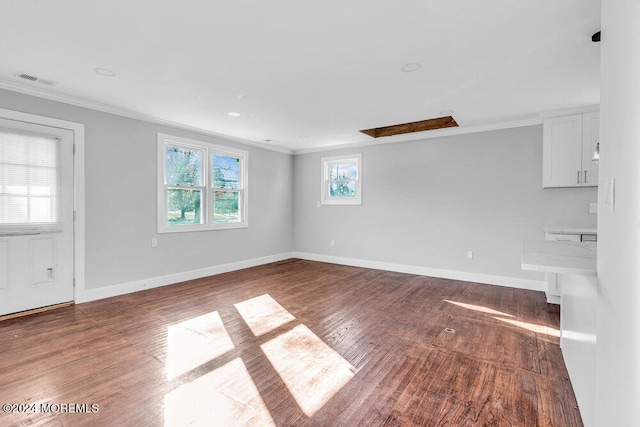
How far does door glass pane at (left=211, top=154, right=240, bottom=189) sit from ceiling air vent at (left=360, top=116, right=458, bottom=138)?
252cm

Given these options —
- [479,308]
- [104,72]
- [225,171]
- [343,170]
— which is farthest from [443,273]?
[104,72]

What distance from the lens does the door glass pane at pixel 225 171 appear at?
5.24 metres

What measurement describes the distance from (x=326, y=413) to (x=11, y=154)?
13.6 feet

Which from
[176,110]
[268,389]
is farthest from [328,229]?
[268,389]

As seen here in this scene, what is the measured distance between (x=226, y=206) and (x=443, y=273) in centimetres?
406

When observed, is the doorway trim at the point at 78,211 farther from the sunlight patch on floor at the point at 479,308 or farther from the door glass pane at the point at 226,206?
the sunlight patch on floor at the point at 479,308

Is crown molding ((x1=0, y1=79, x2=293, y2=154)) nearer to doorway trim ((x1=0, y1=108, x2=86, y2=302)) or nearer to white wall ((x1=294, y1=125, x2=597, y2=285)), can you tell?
doorway trim ((x1=0, y1=108, x2=86, y2=302))

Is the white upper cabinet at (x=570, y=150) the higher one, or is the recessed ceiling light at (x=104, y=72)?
the recessed ceiling light at (x=104, y=72)

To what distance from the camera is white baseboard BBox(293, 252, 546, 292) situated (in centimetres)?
429

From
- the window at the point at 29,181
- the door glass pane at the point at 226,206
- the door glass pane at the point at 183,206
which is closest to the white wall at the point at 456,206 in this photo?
the door glass pane at the point at 226,206

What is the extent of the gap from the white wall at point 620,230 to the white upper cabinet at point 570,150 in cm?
316

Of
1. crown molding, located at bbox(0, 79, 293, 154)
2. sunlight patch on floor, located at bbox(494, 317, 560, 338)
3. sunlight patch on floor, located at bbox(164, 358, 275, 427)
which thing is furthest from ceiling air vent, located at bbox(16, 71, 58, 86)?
sunlight patch on floor, located at bbox(494, 317, 560, 338)

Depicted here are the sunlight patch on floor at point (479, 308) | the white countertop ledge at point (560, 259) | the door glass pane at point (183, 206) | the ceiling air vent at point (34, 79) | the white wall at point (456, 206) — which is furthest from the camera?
the door glass pane at point (183, 206)

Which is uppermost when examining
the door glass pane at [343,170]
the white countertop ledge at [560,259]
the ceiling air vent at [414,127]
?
the ceiling air vent at [414,127]
